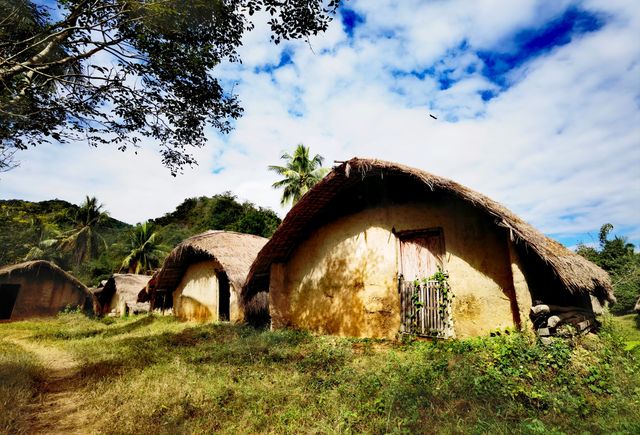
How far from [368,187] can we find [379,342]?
3626 mm

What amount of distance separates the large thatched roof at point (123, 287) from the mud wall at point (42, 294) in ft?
6.63

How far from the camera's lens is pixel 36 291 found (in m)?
19.5

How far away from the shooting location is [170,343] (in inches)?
332

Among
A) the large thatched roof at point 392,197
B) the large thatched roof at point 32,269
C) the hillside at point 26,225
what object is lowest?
the large thatched roof at point 32,269

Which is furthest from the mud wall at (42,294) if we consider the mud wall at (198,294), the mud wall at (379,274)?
the mud wall at (379,274)

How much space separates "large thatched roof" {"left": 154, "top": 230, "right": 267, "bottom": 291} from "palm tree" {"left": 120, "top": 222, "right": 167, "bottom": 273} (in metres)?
15.3

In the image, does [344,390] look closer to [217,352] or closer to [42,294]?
[217,352]

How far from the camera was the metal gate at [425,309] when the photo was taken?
6680 millimetres

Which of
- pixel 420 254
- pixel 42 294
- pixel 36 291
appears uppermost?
pixel 420 254

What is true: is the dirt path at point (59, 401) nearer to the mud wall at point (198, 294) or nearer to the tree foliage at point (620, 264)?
the mud wall at point (198, 294)

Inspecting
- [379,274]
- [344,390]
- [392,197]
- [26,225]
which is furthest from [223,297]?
[26,225]

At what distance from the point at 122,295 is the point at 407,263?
19.9 m

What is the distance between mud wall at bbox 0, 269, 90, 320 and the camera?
18688mm

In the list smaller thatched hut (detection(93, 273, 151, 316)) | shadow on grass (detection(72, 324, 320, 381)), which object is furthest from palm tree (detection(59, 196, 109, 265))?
shadow on grass (detection(72, 324, 320, 381))
